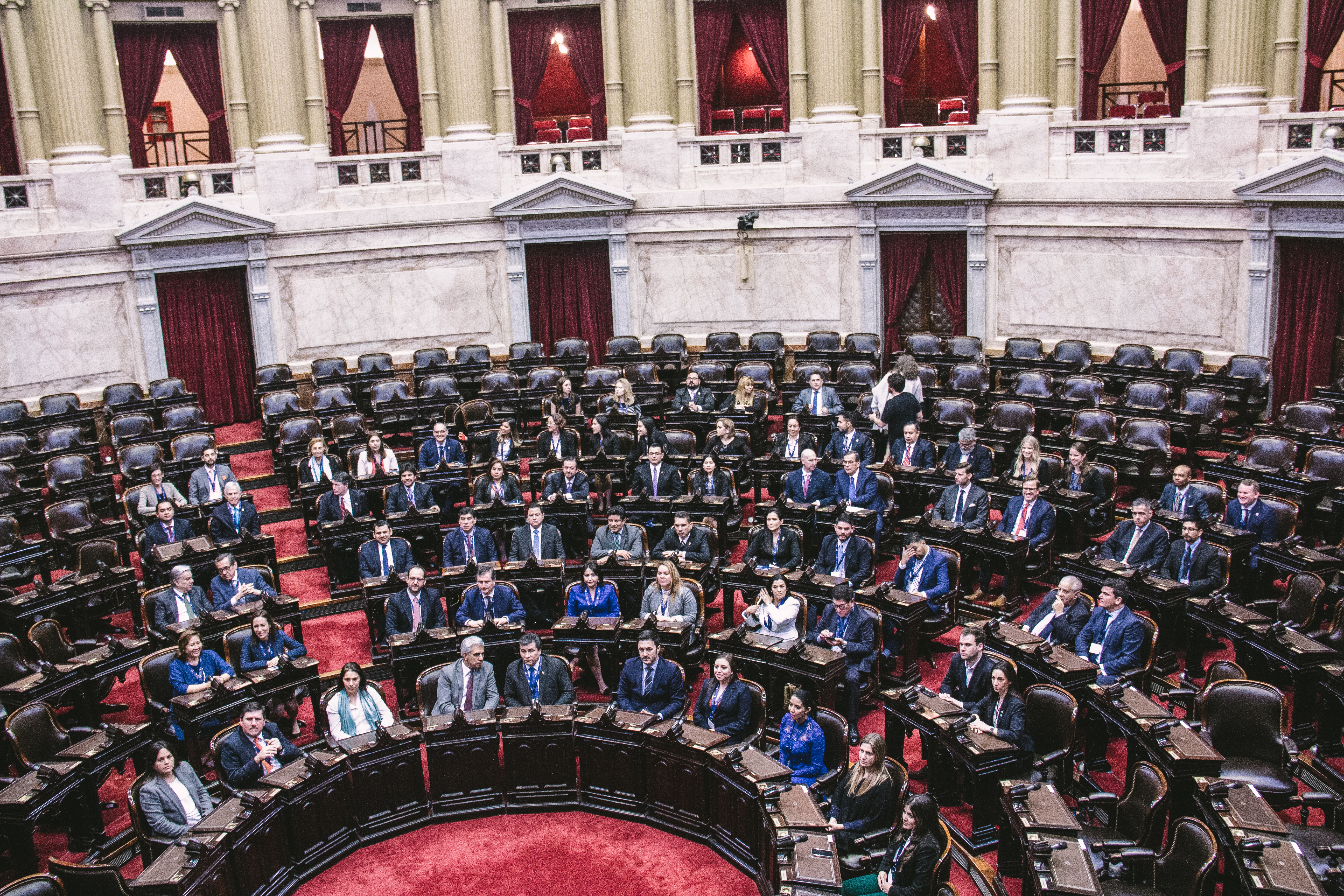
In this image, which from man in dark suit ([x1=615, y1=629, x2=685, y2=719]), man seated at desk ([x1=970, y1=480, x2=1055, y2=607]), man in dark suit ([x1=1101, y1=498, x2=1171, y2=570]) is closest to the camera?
man in dark suit ([x1=615, y1=629, x2=685, y2=719])

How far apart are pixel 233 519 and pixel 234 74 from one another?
8.98 meters

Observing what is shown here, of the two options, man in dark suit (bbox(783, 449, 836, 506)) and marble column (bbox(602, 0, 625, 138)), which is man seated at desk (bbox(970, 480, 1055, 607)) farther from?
marble column (bbox(602, 0, 625, 138))

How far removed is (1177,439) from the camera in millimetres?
14203

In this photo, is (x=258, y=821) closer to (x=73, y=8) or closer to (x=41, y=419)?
(x=41, y=419)

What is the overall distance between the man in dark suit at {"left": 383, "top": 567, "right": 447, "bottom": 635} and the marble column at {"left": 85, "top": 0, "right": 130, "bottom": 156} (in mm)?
10746

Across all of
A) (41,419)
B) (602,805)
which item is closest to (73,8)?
(41,419)

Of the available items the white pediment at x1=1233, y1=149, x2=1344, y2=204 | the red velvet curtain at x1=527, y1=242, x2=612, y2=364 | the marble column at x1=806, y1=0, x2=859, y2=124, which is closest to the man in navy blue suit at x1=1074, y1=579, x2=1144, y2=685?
the white pediment at x1=1233, y1=149, x2=1344, y2=204

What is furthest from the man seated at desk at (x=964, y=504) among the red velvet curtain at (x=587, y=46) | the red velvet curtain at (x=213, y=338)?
the red velvet curtain at (x=213, y=338)

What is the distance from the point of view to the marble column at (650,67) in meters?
19.3

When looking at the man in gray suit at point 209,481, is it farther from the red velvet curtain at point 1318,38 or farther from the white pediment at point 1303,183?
the red velvet curtain at point 1318,38

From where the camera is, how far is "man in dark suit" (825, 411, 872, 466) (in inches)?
537

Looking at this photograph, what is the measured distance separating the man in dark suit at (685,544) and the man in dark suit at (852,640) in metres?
2.04

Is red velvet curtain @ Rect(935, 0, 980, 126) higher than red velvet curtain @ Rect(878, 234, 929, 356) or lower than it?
higher

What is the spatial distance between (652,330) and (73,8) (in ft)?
31.5
